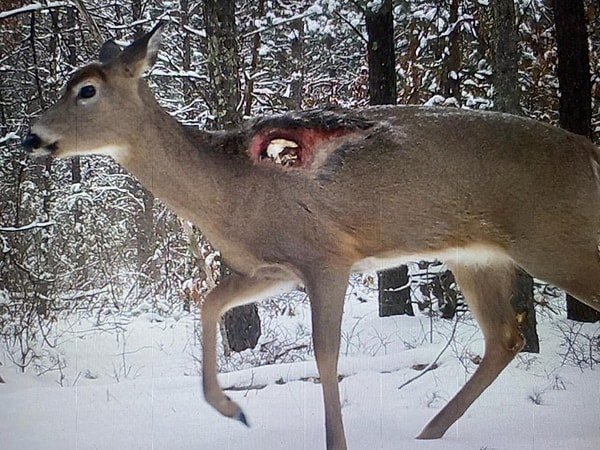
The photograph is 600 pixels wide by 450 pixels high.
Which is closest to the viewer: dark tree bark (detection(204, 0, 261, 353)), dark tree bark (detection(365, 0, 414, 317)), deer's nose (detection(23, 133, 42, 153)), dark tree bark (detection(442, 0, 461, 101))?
deer's nose (detection(23, 133, 42, 153))

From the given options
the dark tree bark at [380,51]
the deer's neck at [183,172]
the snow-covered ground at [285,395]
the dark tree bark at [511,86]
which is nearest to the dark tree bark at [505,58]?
the dark tree bark at [511,86]

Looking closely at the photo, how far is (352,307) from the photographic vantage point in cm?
223

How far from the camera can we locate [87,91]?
1.90 metres

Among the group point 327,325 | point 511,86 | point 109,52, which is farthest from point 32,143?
point 511,86

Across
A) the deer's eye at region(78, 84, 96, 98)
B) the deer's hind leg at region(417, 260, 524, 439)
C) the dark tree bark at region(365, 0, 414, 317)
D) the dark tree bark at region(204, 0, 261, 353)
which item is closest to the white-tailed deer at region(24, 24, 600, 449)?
the deer's eye at region(78, 84, 96, 98)

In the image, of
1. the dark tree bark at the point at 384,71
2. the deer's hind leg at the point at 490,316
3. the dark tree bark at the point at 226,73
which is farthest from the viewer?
the dark tree bark at the point at 384,71

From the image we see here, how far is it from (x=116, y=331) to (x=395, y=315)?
0.83 meters

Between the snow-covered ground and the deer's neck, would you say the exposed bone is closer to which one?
the deer's neck

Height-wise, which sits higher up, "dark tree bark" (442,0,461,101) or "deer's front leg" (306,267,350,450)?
"dark tree bark" (442,0,461,101)

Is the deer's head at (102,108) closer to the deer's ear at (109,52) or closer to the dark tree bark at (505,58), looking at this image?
the deer's ear at (109,52)

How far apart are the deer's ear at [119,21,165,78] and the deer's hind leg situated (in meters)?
0.98

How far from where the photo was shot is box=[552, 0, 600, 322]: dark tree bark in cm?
245

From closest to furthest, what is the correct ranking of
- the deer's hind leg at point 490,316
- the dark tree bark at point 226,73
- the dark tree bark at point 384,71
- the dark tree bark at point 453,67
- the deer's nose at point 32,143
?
1. the deer's nose at point 32,143
2. the deer's hind leg at point 490,316
3. the dark tree bark at point 226,73
4. the dark tree bark at point 384,71
5. the dark tree bark at point 453,67

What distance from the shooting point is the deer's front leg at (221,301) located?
1.92 metres
